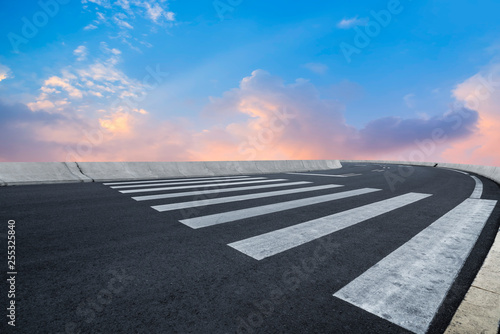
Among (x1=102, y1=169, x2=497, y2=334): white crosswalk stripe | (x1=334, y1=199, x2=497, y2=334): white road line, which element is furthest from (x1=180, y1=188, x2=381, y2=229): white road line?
(x1=334, y1=199, x2=497, y2=334): white road line

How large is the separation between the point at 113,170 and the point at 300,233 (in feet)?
31.6

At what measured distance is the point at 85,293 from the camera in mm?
1944

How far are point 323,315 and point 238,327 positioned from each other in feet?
2.09

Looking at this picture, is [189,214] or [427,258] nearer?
[427,258]

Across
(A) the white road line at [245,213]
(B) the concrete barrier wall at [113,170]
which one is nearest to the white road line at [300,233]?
(A) the white road line at [245,213]

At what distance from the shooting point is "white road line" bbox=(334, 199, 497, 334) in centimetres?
180

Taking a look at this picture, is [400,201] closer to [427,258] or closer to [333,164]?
[427,258]

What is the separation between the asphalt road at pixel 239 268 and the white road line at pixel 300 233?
0.07 ft

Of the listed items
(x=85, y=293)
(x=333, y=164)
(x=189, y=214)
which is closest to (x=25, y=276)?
(x=85, y=293)

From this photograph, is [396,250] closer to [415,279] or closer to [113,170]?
[415,279]

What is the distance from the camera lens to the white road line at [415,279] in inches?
70.7

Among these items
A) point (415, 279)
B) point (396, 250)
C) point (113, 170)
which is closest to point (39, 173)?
point (113, 170)

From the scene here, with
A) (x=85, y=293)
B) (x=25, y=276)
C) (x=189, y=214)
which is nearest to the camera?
(x=85, y=293)

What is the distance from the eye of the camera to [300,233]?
3.43 meters
